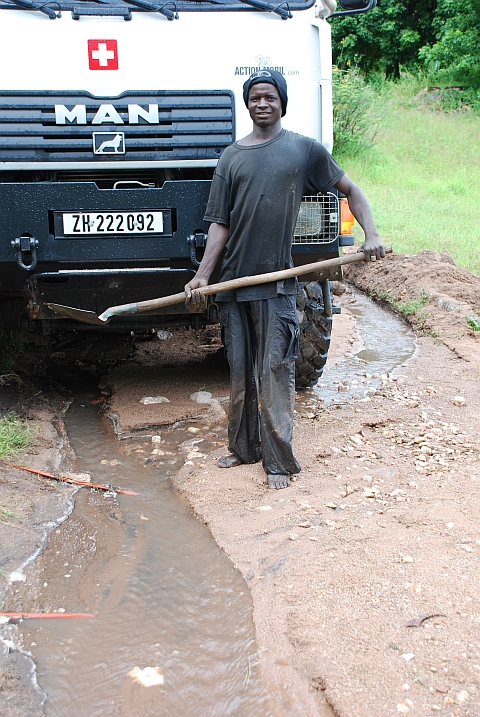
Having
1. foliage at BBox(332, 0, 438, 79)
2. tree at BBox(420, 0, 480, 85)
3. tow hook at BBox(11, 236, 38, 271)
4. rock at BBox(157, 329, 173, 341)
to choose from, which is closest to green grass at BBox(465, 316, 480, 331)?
rock at BBox(157, 329, 173, 341)

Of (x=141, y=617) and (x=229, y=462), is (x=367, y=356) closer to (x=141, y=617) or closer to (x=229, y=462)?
(x=229, y=462)

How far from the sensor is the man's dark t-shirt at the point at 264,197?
11.5ft

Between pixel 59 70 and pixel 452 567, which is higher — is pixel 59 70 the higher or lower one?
the higher one

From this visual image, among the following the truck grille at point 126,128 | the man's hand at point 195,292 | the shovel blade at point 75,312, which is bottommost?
the shovel blade at point 75,312

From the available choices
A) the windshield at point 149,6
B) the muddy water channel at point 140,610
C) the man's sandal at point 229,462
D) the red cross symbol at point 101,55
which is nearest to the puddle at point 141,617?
the muddy water channel at point 140,610

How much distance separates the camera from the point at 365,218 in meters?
3.63

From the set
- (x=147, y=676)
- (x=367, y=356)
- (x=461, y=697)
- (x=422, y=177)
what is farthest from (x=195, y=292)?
(x=422, y=177)

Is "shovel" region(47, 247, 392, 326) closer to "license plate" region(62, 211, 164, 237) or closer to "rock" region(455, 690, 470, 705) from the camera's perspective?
"license plate" region(62, 211, 164, 237)

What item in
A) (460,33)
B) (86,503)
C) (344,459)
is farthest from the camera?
(460,33)

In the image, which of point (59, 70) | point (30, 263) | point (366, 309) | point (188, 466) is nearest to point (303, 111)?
point (59, 70)

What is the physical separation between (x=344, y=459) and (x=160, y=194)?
1686 mm

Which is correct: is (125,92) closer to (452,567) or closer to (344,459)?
(344,459)

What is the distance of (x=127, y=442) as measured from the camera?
176 inches

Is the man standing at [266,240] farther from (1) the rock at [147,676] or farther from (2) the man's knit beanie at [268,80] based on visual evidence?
(1) the rock at [147,676]
